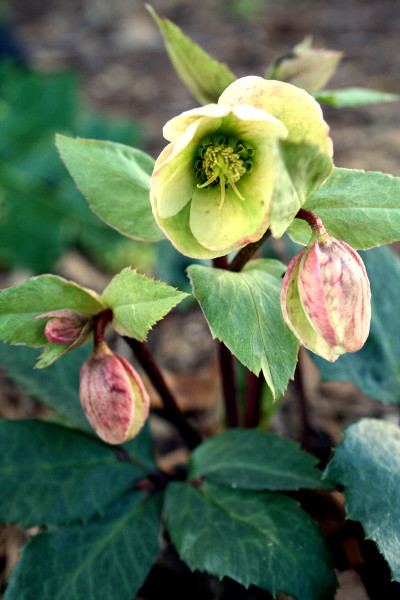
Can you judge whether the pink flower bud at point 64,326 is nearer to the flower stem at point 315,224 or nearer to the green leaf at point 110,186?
the green leaf at point 110,186

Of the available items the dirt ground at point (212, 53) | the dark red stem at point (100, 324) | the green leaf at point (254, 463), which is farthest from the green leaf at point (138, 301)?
the dirt ground at point (212, 53)

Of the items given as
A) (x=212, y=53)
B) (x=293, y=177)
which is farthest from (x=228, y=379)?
(x=212, y=53)

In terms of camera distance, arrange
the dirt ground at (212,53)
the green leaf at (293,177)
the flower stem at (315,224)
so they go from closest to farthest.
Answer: the green leaf at (293,177), the flower stem at (315,224), the dirt ground at (212,53)

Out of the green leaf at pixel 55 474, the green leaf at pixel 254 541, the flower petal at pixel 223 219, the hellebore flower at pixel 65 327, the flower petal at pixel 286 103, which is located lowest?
the green leaf at pixel 254 541

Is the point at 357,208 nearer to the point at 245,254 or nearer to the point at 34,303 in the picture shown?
the point at 245,254

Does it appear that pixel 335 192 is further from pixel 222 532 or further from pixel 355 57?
pixel 355 57

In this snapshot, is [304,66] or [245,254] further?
[304,66]
